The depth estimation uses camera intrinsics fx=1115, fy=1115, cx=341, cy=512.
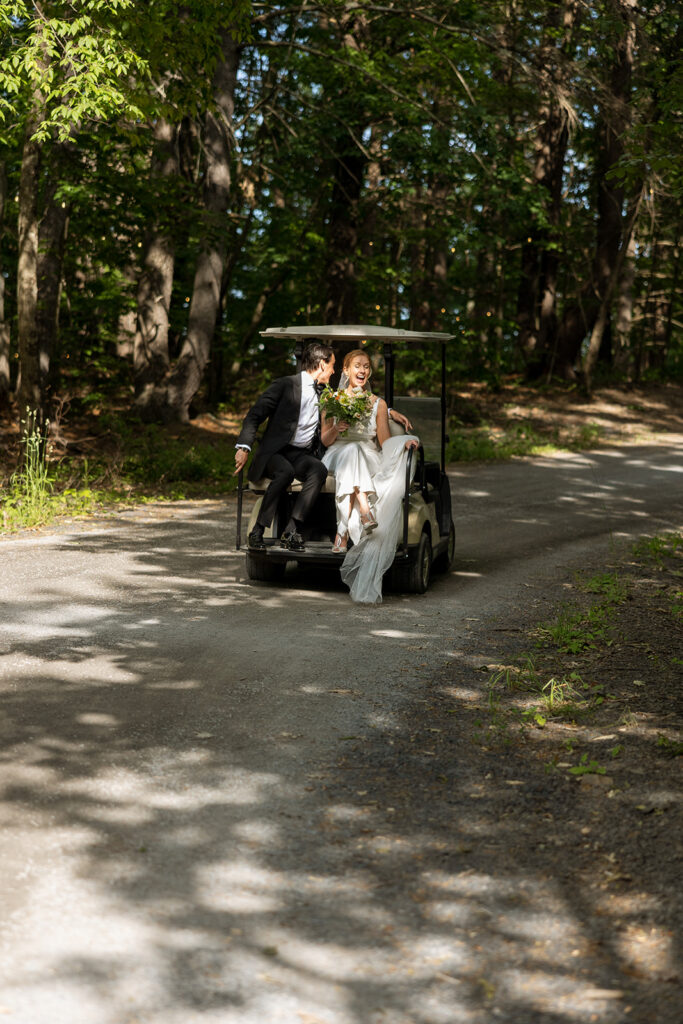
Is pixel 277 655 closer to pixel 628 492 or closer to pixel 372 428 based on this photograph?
pixel 372 428

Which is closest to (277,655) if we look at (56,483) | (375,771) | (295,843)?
(375,771)

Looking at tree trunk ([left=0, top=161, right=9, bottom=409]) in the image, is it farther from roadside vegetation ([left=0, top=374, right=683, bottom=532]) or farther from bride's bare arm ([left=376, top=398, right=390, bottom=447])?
bride's bare arm ([left=376, top=398, right=390, bottom=447])

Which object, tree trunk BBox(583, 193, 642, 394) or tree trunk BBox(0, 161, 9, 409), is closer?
tree trunk BBox(0, 161, 9, 409)

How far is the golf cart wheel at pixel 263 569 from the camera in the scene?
9.34 metres

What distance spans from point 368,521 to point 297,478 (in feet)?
2.60

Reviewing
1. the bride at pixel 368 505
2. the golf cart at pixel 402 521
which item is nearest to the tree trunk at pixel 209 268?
the golf cart at pixel 402 521

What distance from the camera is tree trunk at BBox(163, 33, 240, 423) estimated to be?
19.4 meters

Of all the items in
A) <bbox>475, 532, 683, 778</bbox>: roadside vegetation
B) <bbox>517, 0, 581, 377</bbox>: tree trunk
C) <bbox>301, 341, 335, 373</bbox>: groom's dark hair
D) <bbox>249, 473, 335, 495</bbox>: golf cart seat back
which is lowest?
<bbox>475, 532, 683, 778</bbox>: roadside vegetation

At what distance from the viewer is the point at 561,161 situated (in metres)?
30.3

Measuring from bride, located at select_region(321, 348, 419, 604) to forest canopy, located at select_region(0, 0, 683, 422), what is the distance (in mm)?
3345

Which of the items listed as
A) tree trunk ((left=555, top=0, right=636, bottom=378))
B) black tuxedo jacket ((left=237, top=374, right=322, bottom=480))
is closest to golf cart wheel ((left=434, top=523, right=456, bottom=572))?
black tuxedo jacket ((left=237, top=374, right=322, bottom=480))

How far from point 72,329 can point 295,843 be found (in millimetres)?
20796

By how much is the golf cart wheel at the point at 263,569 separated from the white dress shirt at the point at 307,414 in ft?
3.36

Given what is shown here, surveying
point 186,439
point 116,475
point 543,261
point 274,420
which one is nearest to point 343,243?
point 186,439
